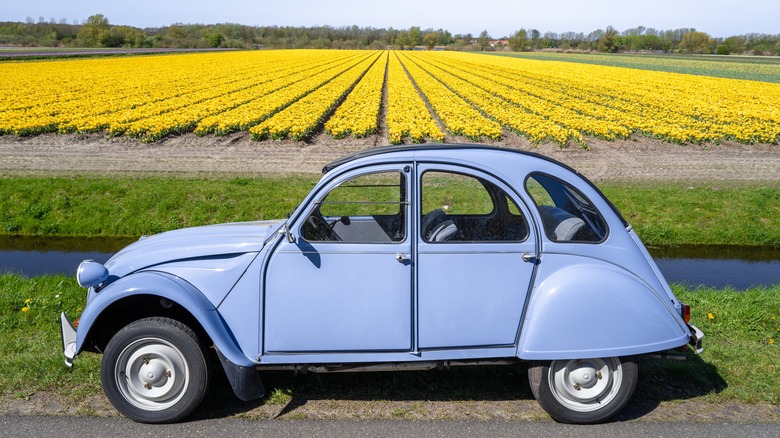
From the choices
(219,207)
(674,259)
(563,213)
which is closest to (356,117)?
(219,207)

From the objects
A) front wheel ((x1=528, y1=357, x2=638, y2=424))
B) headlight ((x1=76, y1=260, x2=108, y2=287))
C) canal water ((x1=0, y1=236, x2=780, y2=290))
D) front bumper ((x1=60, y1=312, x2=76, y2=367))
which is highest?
headlight ((x1=76, y1=260, x2=108, y2=287))

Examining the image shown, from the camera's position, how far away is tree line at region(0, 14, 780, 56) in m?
104

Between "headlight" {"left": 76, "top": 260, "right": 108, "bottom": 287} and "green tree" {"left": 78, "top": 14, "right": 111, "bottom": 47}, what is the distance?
362 feet

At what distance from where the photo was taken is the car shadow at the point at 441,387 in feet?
14.5

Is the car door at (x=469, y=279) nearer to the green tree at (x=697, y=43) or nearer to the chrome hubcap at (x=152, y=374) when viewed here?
the chrome hubcap at (x=152, y=374)

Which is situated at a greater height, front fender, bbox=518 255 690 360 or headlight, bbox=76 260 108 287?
headlight, bbox=76 260 108 287

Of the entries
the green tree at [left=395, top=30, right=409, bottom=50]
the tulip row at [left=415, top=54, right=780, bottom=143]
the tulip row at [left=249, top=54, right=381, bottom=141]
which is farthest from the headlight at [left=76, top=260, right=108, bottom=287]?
the green tree at [left=395, top=30, right=409, bottom=50]

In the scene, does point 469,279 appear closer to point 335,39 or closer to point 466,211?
point 466,211

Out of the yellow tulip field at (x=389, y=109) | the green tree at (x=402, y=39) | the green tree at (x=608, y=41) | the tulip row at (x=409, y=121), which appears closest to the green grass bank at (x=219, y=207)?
the tulip row at (x=409, y=121)

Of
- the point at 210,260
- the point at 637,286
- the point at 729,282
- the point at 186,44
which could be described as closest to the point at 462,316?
the point at 637,286

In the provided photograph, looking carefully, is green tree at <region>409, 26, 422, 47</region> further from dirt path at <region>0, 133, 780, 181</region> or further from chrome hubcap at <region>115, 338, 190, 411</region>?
chrome hubcap at <region>115, 338, 190, 411</region>

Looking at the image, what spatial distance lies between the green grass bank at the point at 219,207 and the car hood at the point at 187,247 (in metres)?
6.52

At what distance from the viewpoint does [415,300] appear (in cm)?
404

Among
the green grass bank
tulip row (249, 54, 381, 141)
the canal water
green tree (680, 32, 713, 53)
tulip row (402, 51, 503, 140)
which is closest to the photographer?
the canal water
